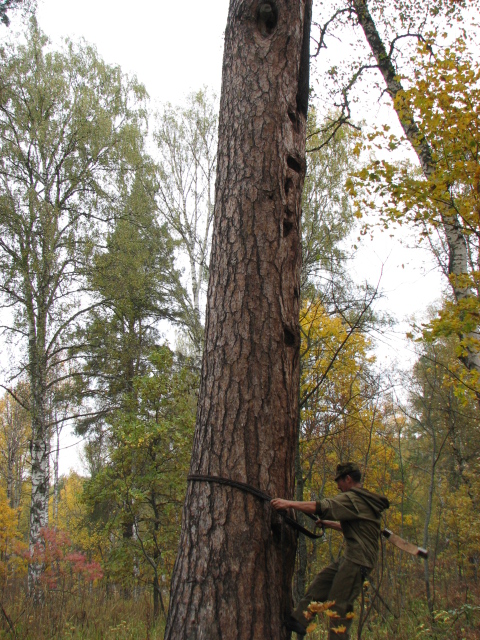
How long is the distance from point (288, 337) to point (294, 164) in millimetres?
1110

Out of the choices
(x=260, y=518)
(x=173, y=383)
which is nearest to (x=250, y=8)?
(x=260, y=518)

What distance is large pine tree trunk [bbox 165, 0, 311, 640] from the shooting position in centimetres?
190

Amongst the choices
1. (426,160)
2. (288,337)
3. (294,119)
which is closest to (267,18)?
(294,119)

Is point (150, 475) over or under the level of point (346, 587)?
over

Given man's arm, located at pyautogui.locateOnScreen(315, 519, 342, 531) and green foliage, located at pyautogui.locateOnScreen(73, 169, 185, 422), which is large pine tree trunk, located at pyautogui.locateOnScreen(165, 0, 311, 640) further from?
green foliage, located at pyautogui.locateOnScreen(73, 169, 185, 422)

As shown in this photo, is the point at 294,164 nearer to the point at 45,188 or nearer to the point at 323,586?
the point at 323,586

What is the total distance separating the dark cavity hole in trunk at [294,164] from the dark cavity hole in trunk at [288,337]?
105 cm

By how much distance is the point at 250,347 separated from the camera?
2285 millimetres

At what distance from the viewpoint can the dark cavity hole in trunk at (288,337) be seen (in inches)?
94.3

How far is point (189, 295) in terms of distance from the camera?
16719 mm

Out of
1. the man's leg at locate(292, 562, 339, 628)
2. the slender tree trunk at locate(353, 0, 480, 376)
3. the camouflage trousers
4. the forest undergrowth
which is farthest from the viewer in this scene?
the slender tree trunk at locate(353, 0, 480, 376)

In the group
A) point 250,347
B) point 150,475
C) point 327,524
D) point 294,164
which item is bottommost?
point 150,475

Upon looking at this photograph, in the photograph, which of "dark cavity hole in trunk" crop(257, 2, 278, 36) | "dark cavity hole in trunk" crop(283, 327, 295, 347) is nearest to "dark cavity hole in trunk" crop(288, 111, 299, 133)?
"dark cavity hole in trunk" crop(257, 2, 278, 36)

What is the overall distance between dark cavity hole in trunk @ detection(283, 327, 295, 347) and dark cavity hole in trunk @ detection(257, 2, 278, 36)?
1996 mm
